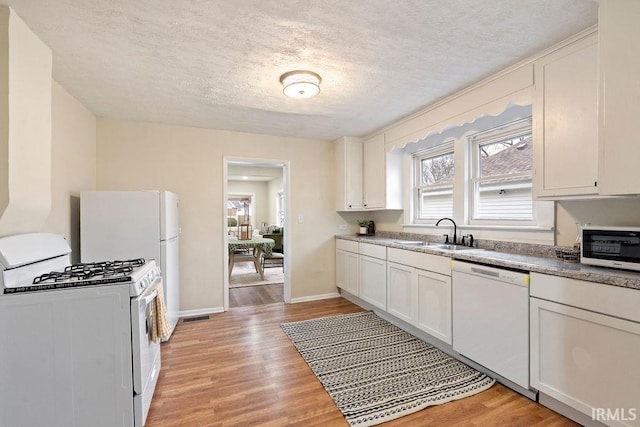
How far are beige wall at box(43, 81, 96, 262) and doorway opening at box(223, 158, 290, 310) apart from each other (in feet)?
4.82

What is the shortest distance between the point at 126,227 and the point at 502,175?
141 inches

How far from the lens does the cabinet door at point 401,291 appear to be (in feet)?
9.75

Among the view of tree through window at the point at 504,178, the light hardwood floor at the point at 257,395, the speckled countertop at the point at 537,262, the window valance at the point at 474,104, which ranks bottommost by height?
the light hardwood floor at the point at 257,395

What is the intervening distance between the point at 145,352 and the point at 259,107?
2.35 meters

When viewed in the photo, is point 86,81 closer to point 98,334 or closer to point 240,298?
point 98,334

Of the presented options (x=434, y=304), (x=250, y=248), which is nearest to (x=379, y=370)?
(x=434, y=304)

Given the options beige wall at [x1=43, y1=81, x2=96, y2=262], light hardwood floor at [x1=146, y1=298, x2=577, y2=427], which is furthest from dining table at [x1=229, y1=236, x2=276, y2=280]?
beige wall at [x1=43, y1=81, x2=96, y2=262]

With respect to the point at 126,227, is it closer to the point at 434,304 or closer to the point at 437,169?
the point at 434,304

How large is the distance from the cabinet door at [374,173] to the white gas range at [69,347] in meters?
2.99

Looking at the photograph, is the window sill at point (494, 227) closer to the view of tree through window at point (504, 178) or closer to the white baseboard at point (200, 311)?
the view of tree through window at point (504, 178)

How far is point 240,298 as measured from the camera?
4.45 m

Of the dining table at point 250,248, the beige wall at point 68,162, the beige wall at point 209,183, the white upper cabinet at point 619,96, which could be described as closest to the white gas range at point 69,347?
the beige wall at point 68,162

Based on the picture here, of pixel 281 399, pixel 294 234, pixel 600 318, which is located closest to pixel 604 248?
pixel 600 318

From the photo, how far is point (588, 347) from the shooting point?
1636 mm
